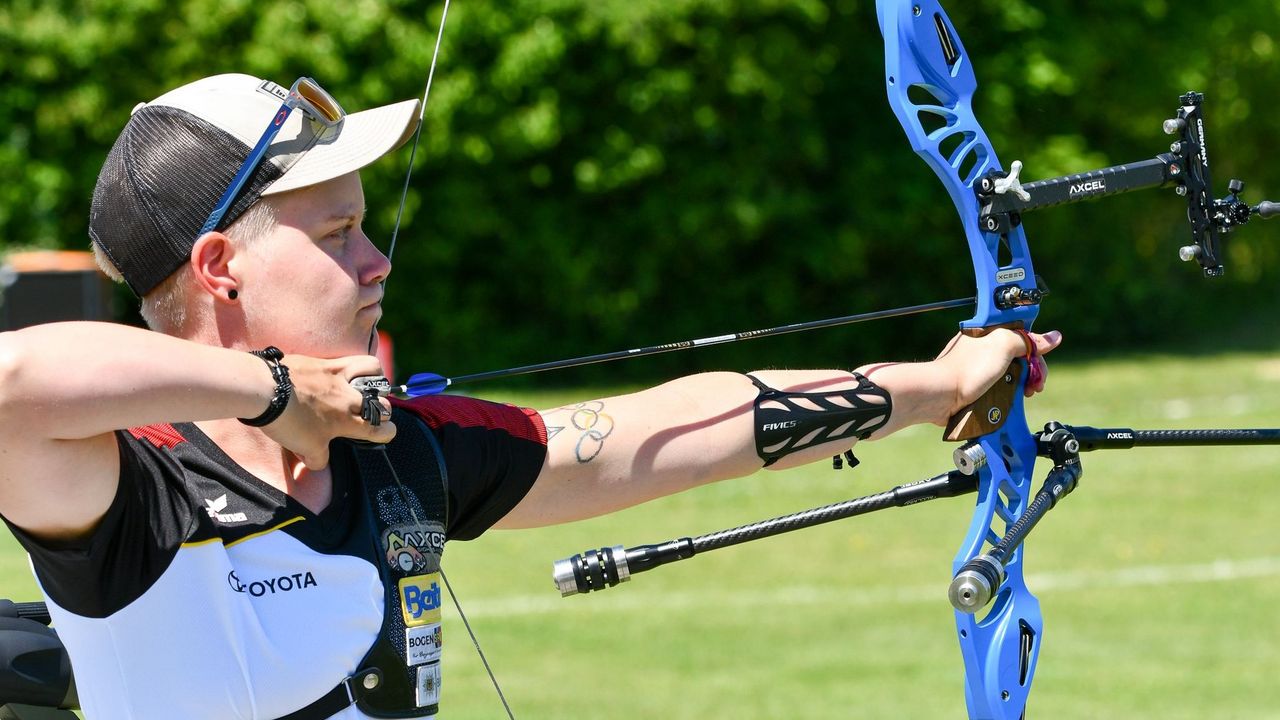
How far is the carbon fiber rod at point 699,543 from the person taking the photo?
2.51m

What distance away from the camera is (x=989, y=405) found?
264cm

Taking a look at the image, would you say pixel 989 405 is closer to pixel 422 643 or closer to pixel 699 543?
pixel 699 543

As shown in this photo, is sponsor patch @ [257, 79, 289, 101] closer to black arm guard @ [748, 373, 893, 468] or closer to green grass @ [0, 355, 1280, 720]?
black arm guard @ [748, 373, 893, 468]

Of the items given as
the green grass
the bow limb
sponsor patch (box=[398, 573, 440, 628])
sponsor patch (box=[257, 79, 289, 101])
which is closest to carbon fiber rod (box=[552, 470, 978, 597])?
the bow limb

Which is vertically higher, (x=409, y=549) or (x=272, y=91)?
(x=272, y=91)

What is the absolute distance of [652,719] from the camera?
604 centimetres

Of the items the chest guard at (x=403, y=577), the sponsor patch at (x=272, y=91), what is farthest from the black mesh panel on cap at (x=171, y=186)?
the chest guard at (x=403, y=577)

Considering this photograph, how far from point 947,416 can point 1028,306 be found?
23cm

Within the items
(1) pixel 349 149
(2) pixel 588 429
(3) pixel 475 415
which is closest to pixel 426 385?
(3) pixel 475 415

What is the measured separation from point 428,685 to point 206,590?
34 cm

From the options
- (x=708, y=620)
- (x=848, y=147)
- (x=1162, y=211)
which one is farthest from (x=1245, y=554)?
(x=1162, y=211)

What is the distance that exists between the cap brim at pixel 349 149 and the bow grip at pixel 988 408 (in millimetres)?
1035

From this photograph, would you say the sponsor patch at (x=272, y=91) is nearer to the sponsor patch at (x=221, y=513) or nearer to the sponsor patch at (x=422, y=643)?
the sponsor patch at (x=221, y=513)

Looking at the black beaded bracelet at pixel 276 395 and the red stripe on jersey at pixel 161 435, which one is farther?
the red stripe on jersey at pixel 161 435
